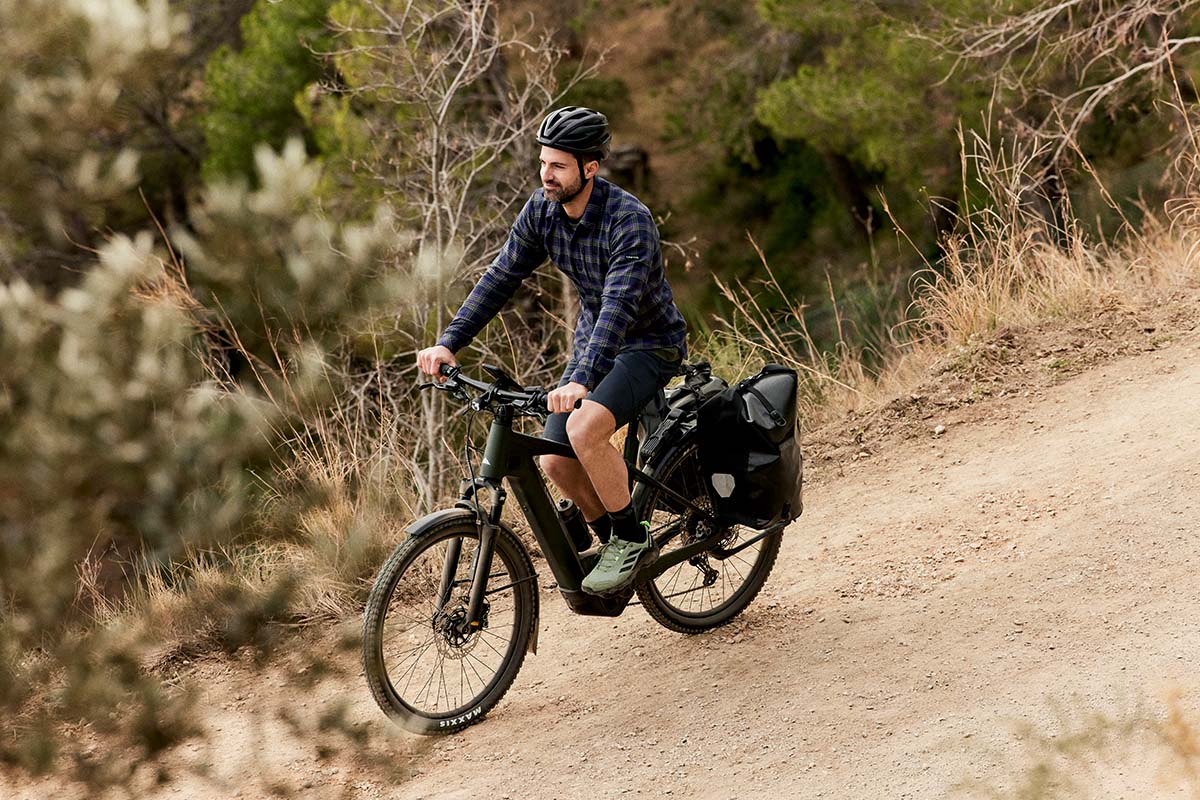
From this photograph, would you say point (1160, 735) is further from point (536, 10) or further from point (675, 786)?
point (536, 10)

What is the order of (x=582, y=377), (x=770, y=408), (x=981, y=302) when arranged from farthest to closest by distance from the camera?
(x=981, y=302), (x=770, y=408), (x=582, y=377)

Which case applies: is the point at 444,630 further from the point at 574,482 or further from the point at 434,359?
the point at 434,359

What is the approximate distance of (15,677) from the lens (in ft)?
8.30

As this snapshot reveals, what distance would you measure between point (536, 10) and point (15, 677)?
1654cm

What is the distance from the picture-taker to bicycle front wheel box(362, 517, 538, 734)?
13.4 feet

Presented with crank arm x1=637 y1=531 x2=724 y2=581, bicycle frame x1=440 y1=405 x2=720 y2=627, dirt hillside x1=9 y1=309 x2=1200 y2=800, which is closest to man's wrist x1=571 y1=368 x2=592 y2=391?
bicycle frame x1=440 y1=405 x2=720 y2=627

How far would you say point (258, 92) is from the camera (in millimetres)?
16859

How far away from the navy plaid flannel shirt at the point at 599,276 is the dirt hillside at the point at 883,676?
3.79 ft

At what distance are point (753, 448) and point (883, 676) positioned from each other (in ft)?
2.92

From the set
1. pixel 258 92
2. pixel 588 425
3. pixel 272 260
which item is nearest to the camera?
pixel 272 260

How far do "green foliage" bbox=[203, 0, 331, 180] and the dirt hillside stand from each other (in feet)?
41.3

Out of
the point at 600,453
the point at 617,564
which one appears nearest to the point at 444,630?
the point at 617,564

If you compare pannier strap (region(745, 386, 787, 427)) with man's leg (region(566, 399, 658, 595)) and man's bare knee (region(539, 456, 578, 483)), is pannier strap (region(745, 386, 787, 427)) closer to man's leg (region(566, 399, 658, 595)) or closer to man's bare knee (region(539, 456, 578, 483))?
man's leg (region(566, 399, 658, 595))

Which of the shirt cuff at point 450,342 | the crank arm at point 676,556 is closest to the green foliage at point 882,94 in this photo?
the crank arm at point 676,556
